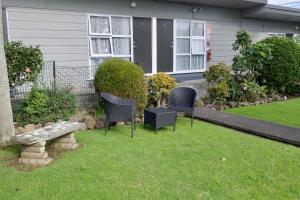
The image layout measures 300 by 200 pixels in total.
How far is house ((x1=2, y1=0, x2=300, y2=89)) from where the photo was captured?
7805 mm

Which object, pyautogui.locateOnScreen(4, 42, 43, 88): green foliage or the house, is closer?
pyautogui.locateOnScreen(4, 42, 43, 88): green foliage

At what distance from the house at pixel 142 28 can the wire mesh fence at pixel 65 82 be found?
34cm

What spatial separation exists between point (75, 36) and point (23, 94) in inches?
111

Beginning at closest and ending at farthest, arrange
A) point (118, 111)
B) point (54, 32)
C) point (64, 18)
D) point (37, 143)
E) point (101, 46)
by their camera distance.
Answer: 1. point (37, 143)
2. point (118, 111)
3. point (54, 32)
4. point (64, 18)
5. point (101, 46)

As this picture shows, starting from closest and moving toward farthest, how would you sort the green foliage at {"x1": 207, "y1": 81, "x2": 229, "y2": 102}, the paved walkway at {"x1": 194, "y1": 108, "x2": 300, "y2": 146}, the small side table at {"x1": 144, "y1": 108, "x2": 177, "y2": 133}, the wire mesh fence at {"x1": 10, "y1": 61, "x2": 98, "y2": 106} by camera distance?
1. the paved walkway at {"x1": 194, "y1": 108, "x2": 300, "y2": 146}
2. the small side table at {"x1": 144, "y1": 108, "x2": 177, "y2": 133}
3. the wire mesh fence at {"x1": 10, "y1": 61, "x2": 98, "y2": 106}
4. the green foliage at {"x1": 207, "y1": 81, "x2": 229, "y2": 102}

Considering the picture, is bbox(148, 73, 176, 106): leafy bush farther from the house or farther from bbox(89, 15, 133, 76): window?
bbox(89, 15, 133, 76): window

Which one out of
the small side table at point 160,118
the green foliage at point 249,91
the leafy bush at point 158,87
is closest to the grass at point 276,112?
the green foliage at point 249,91

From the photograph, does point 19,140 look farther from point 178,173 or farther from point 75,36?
point 75,36

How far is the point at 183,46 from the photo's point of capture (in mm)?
11422

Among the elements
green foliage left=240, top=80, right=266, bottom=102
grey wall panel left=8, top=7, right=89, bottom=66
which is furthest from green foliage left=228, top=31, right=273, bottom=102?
grey wall panel left=8, top=7, right=89, bottom=66

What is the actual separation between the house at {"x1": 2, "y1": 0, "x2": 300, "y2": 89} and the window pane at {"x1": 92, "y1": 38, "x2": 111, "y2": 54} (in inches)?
0.9

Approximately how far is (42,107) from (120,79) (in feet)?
5.47

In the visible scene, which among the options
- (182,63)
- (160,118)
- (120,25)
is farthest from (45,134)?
(182,63)

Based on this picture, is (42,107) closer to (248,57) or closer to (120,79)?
(120,79)
